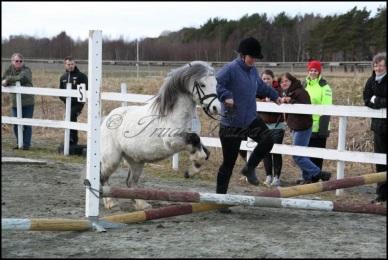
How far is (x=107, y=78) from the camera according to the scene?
2205cm

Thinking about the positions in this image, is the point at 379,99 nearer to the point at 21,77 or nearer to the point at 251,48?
the point at 251,48

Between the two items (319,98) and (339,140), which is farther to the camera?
(319,98)

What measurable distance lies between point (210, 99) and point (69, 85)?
625 cm

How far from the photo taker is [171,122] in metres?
6.23

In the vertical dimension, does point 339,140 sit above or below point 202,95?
below

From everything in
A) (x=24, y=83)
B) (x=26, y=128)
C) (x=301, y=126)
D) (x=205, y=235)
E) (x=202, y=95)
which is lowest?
(x=205, y=235)


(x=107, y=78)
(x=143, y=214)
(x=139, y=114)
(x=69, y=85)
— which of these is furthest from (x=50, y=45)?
(x=107, y=78)

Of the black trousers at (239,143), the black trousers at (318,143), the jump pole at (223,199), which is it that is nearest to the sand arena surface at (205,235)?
the jump pole at (223,199)

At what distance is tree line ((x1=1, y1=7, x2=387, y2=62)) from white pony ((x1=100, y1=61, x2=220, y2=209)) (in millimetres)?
935

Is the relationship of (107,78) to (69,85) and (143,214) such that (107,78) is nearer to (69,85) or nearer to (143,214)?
(69,85)

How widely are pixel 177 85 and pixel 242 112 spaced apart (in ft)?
2.54

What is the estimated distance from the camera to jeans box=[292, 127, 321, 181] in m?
8.41

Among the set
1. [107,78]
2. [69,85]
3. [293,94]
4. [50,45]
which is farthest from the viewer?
[107,78]

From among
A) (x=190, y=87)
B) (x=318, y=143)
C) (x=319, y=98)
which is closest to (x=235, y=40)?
(x=319, y=98)
